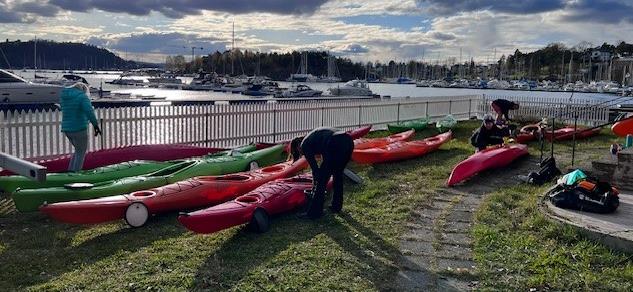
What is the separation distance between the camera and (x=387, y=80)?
128875 mm

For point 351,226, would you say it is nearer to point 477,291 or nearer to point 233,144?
point 477,291

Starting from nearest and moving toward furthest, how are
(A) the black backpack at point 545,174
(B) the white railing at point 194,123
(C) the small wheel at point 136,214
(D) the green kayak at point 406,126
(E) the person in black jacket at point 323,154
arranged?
(C) the small wheel at point 136,214, (E) the person in black jacket at point 323,154, (A) the black backpack at point 545,174, (B) the white railing at point 194,123, (D) the green kayak at point 406,126

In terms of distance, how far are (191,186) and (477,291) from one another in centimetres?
426

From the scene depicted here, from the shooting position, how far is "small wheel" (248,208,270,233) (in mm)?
6152

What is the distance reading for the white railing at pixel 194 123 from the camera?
9891mm

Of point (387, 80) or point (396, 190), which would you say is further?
point (387, 80)

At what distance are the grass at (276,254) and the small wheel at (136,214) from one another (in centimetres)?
10

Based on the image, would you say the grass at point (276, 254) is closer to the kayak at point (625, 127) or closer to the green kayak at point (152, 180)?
the green kayak at point (152, 180)

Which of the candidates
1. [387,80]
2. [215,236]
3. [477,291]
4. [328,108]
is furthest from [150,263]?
[387,80]

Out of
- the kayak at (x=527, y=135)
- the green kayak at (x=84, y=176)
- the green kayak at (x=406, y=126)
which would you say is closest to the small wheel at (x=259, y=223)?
the green kayak at (x=84, y=176)

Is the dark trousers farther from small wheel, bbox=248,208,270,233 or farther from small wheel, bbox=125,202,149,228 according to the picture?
small wheel, bbox=125,202,149,228

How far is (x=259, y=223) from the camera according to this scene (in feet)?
20.2

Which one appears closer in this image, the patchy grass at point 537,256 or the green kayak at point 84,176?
the patchy grass at point 537,256

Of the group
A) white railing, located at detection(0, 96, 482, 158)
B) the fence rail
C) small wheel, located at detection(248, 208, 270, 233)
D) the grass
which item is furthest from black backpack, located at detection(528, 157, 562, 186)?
white railing, located at detection(0, 96, 482, 158)
